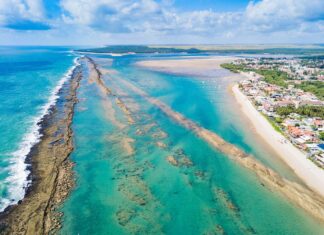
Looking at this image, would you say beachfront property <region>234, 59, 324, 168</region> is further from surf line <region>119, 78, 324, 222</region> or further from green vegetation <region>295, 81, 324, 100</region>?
surf line <region>119, 78, 324, 222</region>

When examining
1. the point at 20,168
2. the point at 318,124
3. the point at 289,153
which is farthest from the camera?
the point at 318,124

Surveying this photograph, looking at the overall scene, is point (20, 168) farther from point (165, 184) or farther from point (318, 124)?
point (318, 124)

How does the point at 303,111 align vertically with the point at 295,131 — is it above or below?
below

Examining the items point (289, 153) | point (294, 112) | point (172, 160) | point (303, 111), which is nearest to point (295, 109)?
point (294, 112)

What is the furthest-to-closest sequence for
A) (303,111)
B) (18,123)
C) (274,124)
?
1. (303,111)
2. (274,124)
3. (18,123)

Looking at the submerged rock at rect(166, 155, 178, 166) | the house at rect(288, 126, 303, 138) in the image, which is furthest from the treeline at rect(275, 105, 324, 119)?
the submerged rock at rect(166, 155, 178, 166)

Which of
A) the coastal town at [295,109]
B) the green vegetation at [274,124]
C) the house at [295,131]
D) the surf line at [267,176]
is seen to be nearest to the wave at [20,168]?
the surf line at [267,176]

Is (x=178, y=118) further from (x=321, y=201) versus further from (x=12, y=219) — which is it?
(x=12, y=219)

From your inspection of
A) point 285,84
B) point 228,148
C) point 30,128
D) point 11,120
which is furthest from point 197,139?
point 285,84
